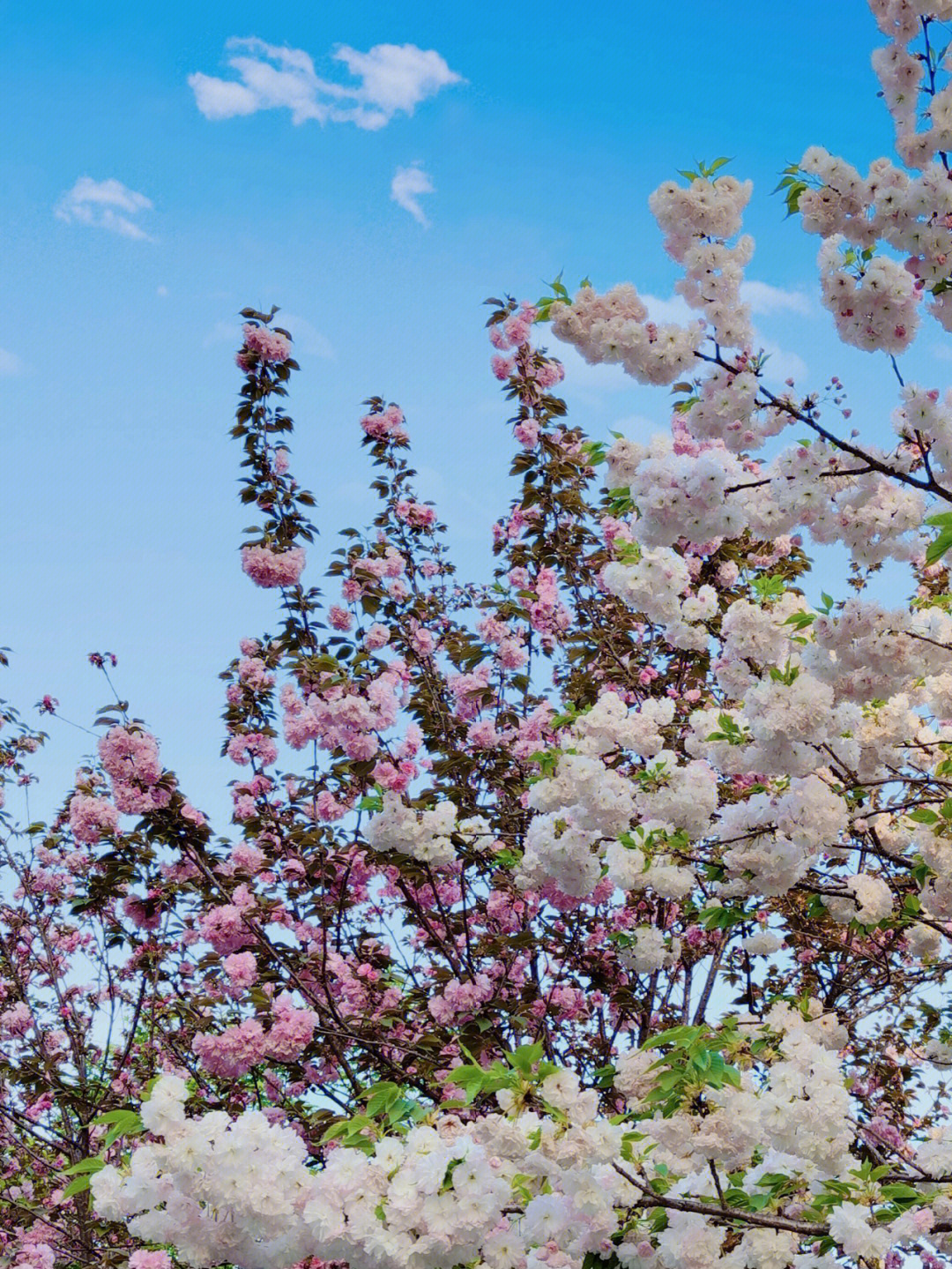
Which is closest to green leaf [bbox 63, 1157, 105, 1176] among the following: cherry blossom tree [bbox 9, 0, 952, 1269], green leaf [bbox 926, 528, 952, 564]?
cherry blossom tree [bbox 9, 0, 952, 1269]

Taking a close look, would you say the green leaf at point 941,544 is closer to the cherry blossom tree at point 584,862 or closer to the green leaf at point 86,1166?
the cherry blossom tree at point 584,862

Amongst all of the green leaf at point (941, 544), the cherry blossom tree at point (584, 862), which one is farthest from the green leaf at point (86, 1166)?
the green leaf at point (941, 544)

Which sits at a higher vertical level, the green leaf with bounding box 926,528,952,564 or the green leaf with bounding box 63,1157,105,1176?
the green leaf with bounding box 926,528,952,564

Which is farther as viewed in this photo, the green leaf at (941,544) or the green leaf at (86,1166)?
the green leaf at (941,544)

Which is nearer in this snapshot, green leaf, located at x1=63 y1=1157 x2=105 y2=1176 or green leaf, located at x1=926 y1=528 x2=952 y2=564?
green leaf, located at x1=63 y1=1157 x2=105 y2=1176

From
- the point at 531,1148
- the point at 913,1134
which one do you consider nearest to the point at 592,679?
the point at 913,1134

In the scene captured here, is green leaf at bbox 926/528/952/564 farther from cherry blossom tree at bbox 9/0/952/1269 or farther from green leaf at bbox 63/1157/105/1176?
green leaf at bbox 63/1157/105/1176

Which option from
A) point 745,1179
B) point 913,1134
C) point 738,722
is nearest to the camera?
point 745,1179

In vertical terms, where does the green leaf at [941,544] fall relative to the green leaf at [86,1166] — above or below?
above

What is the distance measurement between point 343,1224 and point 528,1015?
325cm

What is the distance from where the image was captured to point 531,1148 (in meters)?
2.71

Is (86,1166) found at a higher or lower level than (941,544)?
lower

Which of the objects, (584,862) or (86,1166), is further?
(584,862)

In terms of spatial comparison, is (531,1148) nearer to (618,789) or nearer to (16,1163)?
(618,789)
